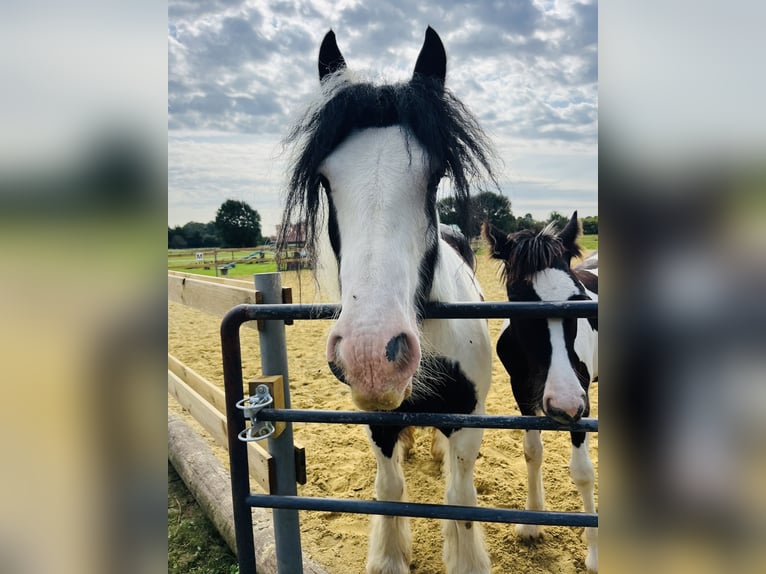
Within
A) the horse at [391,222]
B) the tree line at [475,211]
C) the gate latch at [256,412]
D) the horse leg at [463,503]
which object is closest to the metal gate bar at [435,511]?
the gate latch at [256,412]

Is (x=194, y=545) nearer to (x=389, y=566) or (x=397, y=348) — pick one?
(x=389, y=566)

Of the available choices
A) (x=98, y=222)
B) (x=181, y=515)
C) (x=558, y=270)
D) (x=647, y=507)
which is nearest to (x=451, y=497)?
(x=558, y=270)

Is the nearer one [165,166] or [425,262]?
[165,166]

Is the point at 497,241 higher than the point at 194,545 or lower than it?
higher

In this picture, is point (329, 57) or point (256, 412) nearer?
point (256, 412)

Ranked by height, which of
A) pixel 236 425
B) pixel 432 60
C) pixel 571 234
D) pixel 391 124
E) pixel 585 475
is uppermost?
pixel 432 60

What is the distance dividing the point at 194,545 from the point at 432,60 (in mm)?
2683

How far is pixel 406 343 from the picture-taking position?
43.1 inches

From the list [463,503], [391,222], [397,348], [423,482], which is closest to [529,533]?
[463,503]

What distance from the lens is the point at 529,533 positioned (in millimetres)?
2572

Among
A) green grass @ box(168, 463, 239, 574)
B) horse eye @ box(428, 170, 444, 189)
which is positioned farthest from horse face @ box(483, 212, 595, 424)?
green grass @ box(168, 463, 239, 574)

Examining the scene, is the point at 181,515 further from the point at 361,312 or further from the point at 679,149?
the point at 679,149

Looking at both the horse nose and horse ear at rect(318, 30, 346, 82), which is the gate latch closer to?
the horse nose

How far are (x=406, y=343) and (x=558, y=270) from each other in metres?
1.29
